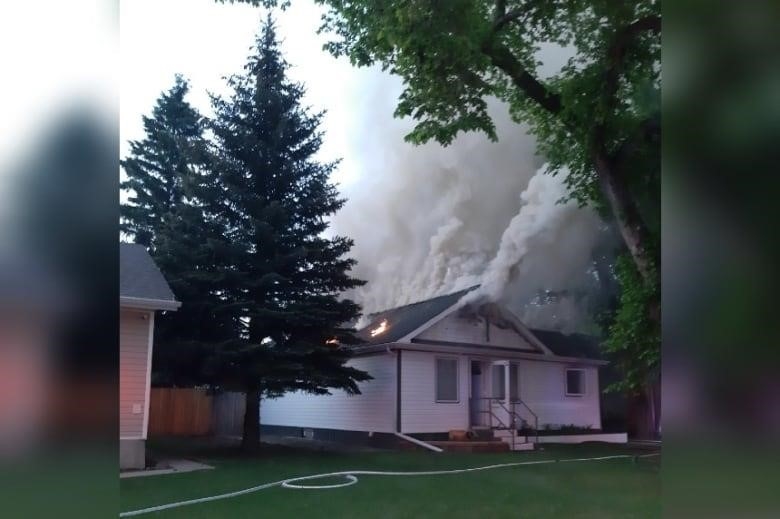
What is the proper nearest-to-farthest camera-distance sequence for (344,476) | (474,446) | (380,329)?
(344,476)
(474,446)
(380,329)

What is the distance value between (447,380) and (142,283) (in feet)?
7.58

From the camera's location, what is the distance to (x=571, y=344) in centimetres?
460

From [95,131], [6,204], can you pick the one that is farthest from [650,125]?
[6,204]

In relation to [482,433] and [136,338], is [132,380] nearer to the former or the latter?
[136,338]

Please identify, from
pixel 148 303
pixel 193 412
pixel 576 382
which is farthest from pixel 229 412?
pixel 576 382

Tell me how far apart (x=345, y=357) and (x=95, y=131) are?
2.82 metres

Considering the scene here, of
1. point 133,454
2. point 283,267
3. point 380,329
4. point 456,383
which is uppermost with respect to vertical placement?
point 283,267

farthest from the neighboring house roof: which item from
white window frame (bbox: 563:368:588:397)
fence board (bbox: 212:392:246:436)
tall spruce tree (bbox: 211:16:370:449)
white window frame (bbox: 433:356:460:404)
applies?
white window frame (bbox: 563:368:588:397)

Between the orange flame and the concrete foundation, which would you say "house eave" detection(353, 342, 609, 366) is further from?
the concrete foundation

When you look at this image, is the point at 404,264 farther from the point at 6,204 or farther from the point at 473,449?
the point at 6,204

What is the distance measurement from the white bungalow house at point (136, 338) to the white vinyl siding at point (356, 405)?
0.87m

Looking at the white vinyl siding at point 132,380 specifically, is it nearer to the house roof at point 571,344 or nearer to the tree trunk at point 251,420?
the tree trunk at point 251,420

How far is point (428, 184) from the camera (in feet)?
15.8

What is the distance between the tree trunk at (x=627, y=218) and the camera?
4316 mm
